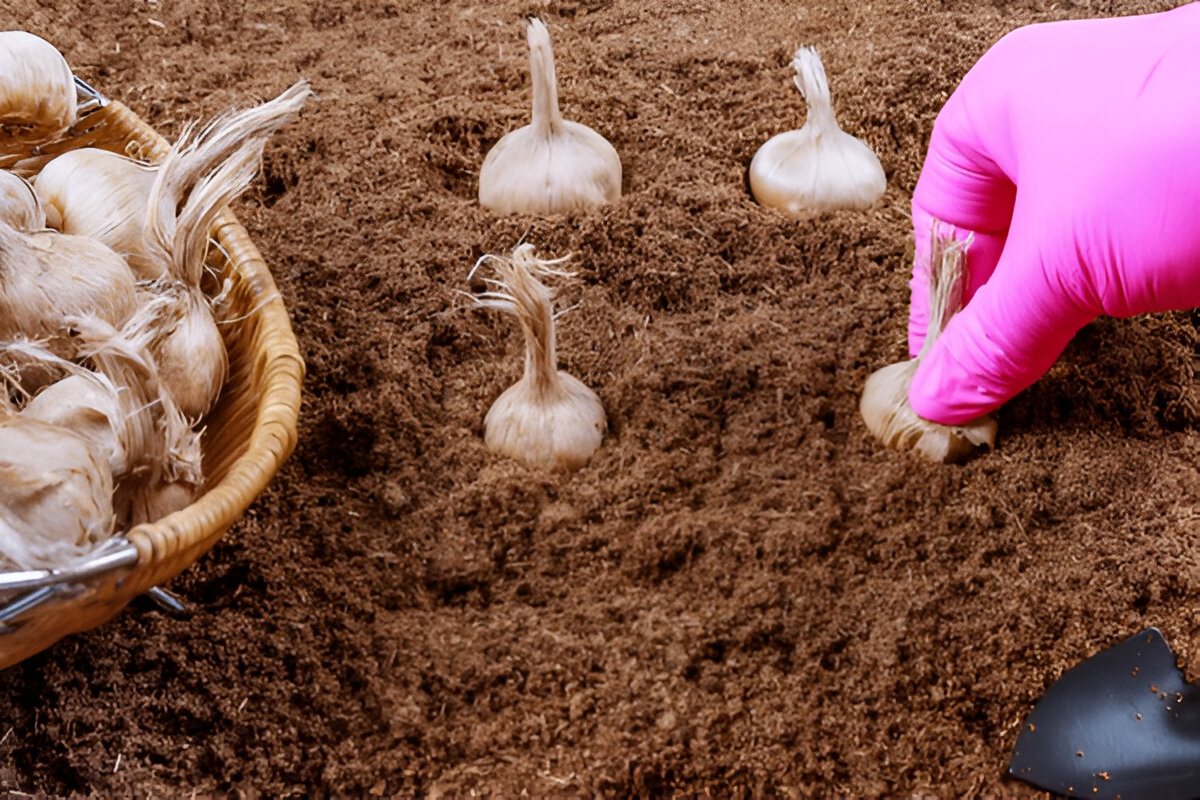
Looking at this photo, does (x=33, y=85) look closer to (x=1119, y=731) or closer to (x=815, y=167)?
(x=815, y=167)

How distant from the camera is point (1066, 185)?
2.85 ft

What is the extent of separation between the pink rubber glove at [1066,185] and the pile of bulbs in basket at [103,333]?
648 millimetres

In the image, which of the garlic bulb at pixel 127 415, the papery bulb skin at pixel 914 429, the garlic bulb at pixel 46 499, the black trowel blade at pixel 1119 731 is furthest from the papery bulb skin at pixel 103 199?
the black trowel blade at pixel 1119 731

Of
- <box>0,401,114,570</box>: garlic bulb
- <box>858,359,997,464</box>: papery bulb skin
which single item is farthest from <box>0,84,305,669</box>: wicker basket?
<box>858,359,997,464</box>: papery bulb skin

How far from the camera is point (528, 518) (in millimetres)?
1005

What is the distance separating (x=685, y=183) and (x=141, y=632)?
2.70ft

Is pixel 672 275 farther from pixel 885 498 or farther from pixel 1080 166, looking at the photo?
pixel 1080 166

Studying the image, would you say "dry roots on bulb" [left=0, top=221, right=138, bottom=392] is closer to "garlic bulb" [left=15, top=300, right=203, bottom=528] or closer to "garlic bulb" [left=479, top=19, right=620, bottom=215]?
"garlic bulb" [left=15, top=300, right=203, bottom=528]

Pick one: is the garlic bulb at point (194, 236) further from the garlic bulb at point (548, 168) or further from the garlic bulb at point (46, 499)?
the garlic bulb at point (548, 168)

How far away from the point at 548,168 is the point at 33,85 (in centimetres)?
55

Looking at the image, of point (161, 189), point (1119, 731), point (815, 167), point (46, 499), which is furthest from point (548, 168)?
point (1119, 731)

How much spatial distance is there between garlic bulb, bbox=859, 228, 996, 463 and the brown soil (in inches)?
0.9

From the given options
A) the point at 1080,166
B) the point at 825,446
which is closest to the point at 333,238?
the point at 825,446

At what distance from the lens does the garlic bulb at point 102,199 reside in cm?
99
